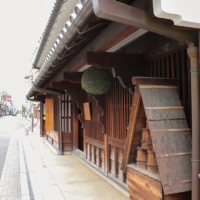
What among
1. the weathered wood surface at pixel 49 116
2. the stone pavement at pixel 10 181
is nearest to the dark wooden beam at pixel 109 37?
the stone pavement at pixel 10 181

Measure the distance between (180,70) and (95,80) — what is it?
2.01m

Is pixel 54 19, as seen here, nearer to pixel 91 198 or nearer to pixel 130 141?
pixel 91 198

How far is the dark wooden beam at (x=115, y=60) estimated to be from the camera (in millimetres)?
3666

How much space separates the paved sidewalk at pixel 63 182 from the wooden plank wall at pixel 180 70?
2.63 meters

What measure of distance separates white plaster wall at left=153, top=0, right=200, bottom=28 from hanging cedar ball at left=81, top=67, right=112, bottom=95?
110 inches

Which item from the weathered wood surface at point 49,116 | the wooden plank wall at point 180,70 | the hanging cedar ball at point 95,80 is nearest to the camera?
the wooden plank wall at point 180,70

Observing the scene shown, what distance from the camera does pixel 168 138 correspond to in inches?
90.8

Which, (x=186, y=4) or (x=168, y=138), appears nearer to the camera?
(x=186, y=4)

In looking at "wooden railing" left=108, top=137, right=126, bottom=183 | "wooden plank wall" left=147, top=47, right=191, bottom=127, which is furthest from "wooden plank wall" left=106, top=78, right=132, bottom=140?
"wooden plank wall" left=147, top=47, right=191, bottom=127

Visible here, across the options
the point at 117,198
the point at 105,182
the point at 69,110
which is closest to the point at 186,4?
the point at 117,198

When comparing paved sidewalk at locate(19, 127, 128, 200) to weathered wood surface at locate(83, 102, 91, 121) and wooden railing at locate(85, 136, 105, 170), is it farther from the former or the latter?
weathered wood surface at locate(83, 102, 91, 121)

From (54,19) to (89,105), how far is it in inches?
135

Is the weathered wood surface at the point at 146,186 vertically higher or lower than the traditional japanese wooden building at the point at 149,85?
lower

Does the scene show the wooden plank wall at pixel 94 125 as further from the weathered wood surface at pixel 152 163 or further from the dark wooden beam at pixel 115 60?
the weathered wood surface at pixel 152 163
